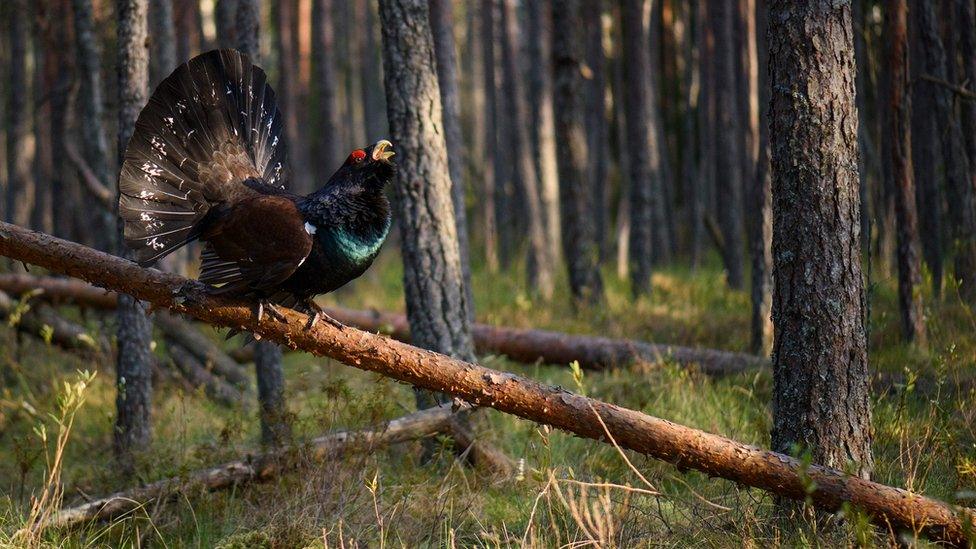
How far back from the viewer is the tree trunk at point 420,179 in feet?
18.0

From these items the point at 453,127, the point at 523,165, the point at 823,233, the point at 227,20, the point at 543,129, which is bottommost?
the point at 823,233

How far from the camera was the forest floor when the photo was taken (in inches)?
153

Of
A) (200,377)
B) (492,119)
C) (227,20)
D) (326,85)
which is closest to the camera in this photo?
(227,20)

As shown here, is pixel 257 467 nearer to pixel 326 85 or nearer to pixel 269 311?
pixel 269 311

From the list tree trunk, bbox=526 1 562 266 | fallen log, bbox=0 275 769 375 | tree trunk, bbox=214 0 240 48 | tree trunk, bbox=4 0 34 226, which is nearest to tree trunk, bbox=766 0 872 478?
fallen log, bbox=0 275 769 375

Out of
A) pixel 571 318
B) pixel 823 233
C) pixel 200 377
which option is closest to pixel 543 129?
pixel 571 318

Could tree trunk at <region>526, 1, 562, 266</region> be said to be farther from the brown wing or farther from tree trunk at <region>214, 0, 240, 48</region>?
the brown wing

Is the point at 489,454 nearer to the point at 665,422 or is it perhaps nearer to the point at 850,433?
the point at 665,422

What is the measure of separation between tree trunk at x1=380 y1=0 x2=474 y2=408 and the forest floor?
0.56m

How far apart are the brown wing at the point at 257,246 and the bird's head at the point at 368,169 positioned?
0.30m

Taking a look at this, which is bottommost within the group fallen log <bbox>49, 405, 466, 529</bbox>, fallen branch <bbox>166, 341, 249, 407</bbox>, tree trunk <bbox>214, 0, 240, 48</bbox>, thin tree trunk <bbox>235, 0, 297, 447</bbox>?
fallen branch <bbox>166, 341, 249, 407</bbox>

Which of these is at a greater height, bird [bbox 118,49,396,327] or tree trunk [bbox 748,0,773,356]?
bird [bbox 118,49,396,327]

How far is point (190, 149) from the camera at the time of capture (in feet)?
15.3

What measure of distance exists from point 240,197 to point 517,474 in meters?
2.09
